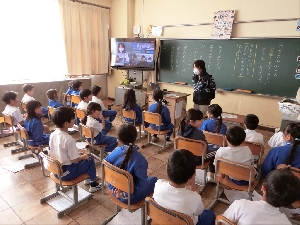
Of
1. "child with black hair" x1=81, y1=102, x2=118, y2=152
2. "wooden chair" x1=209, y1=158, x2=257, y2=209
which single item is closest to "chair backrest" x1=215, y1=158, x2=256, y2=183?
"wooden chair" x1=209, y1=158, x2=257, y2=209

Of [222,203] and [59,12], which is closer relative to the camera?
[222,203]

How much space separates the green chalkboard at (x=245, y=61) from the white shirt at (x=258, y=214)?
12.4ft

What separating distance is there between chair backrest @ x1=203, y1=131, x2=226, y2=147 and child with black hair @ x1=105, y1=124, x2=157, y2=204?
3.45 feet

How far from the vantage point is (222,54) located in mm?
4828

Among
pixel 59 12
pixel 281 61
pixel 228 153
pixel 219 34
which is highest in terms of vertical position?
pixel 59 12

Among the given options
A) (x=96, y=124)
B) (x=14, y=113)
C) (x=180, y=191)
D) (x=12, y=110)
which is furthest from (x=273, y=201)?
(x=12, y=110)

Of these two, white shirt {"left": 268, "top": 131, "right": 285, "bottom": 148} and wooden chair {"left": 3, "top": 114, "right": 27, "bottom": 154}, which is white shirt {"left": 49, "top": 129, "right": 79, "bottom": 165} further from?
white shirt {"left": 268, "top": 131, "right": 285, "bottom": 148}

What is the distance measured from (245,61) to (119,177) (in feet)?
13.0

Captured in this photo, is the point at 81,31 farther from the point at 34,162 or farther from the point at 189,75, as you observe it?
the point at 34,162

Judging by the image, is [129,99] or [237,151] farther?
[129,99]

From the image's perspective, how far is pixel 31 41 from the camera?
17.0ft

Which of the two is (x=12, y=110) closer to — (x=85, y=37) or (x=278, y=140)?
(x=85, y=37)

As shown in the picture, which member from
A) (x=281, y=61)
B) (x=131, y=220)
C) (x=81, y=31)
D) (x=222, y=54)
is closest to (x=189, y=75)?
(x=222, y=54)

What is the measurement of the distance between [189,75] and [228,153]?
3603mm
